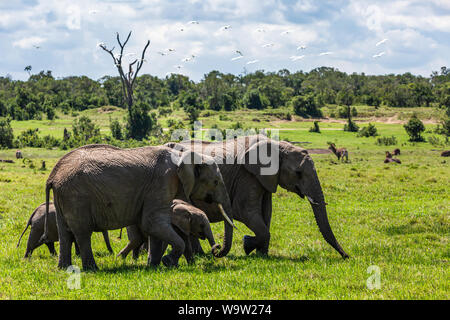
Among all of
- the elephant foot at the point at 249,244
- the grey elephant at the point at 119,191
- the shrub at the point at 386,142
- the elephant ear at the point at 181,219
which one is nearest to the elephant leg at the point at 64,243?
the grey elephant at the point at 119,191

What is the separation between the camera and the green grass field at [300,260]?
7.57 metres

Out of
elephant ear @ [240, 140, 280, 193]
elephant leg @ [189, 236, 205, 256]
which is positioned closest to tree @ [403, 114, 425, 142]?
elephant ear @ [240, 140, 280, 193]

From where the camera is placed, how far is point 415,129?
1980 inches

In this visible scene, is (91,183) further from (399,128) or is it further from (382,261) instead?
(399,128)

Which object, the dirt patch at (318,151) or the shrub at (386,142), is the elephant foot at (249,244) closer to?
the dirt patch at (318,151)

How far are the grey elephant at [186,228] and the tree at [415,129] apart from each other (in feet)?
143

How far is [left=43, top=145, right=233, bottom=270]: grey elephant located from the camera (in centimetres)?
891

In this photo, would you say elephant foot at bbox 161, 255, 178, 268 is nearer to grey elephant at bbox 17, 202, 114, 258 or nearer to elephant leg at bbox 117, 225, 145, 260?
elephant leg at bbox 117, 225, 145, 260

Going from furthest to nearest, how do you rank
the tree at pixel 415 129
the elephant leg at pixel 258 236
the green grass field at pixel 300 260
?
the tree at pixel 415 129 < the elephant leg at pixel 258 236 < the green grass field at pixel 300 260

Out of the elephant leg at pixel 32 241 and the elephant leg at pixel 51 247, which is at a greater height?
the elephant leg at pixel 32 241

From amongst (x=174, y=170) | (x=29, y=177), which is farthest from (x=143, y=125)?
(x=174, y=170)

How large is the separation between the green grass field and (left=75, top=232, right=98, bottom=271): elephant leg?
28cm

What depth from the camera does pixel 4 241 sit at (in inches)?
494

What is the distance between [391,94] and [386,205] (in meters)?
71.6
